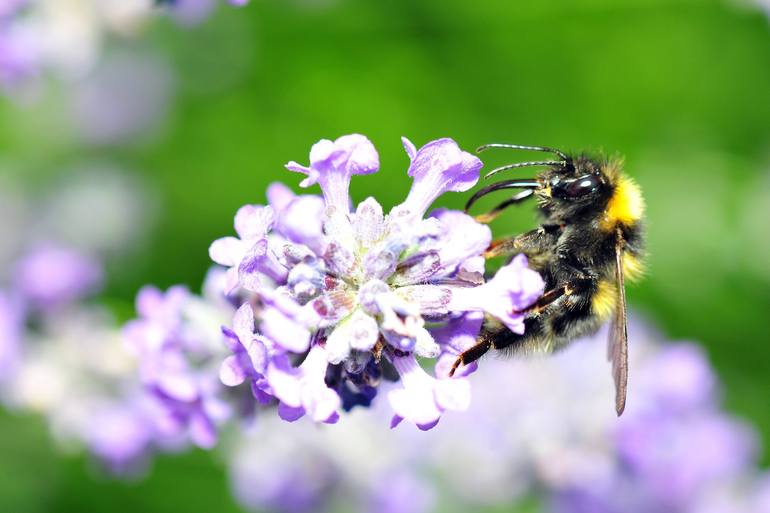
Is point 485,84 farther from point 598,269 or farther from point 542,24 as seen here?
point 598,269

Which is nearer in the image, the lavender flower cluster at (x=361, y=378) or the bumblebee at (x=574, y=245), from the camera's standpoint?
the lavender flower cluster at (x=361, y=378)

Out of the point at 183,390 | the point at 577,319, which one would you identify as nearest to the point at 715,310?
the point at 577,319

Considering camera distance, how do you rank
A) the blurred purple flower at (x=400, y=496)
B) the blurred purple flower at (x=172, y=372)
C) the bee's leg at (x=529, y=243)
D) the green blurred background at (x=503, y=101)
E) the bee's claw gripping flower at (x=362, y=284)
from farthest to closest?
the green blurred background at (x=503, y=101) < the blurred purple flower at (x=400, y=496) < the bee's leg at (x=529, y=243) < the blurred purple flower at (x=172, y=372) < the bee's claw gripping flower at (x=362, y=284)

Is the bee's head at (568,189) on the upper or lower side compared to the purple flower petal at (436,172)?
lower

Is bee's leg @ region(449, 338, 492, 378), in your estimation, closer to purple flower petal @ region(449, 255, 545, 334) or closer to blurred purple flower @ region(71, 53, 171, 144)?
purple flower petal @ region(449, 255, 545, 334)

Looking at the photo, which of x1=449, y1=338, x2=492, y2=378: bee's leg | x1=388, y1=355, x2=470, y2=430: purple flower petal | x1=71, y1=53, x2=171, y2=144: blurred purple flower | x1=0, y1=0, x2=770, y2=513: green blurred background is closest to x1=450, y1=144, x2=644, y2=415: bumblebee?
x1=449, y1=338, x2=492, y2=378: bee's leg

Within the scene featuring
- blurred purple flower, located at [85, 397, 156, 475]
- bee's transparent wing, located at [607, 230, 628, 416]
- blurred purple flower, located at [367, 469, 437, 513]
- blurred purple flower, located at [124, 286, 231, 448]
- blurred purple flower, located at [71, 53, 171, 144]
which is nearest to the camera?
bee's transparent wing, located at [607, 230, 628, 416]

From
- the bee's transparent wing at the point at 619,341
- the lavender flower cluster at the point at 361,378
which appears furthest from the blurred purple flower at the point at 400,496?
the bee's transparent wing at the point at 619,341

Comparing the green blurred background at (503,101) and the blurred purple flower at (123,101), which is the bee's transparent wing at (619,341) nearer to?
the green blurred background at (503,101)
